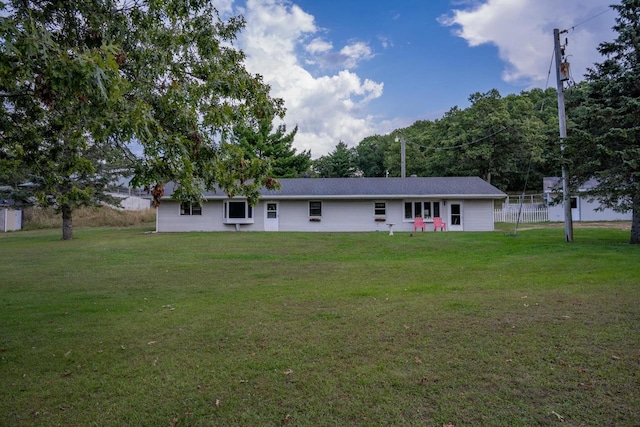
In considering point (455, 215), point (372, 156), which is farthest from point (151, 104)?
point (372, 156)

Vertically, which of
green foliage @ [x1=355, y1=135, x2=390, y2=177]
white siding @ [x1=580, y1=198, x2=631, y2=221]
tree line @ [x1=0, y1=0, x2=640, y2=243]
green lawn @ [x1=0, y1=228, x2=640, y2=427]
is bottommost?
green lawn @ [x1=0, y1=228, x2=640, y2=427]

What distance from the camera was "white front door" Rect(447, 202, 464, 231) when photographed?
929 inches

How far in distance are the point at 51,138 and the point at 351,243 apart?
12556 mm

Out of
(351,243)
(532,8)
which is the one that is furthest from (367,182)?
(532,8)

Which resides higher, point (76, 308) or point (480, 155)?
point (480, 155)

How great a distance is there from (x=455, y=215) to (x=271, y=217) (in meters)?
10.9

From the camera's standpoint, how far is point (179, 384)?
12.1 ft

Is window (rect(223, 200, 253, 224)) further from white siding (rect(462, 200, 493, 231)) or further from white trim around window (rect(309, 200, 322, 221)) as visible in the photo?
white siding (rect(462, 200, 493, 231))

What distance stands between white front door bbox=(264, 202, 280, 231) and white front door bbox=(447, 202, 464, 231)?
10145 mm

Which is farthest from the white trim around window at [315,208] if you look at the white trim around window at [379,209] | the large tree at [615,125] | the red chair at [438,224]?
the large tree at [615,125]

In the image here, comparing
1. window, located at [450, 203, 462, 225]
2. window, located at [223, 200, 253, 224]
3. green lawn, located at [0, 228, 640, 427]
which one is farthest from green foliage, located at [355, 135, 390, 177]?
green lawn, located at [0, 228, 640, 427]

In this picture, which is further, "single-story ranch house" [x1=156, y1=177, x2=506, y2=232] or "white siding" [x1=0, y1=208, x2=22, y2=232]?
"white siding" [x1=0, y1=208, x2=22, y2=232]

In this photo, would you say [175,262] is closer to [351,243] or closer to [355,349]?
[351,243]

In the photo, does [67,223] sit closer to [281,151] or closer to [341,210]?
[341,210]
